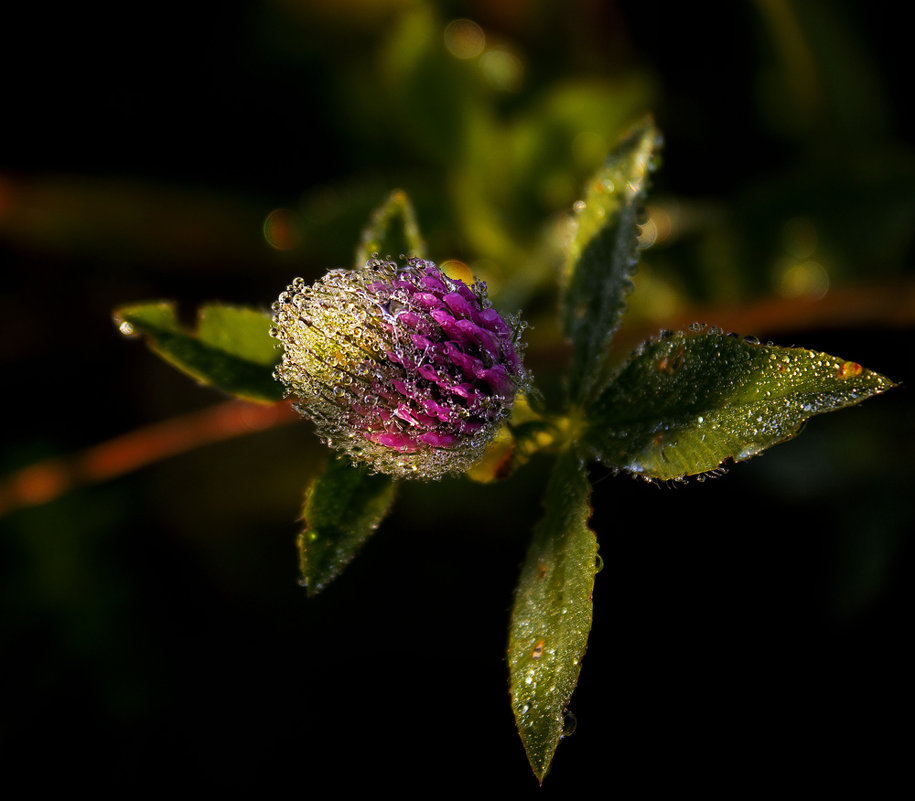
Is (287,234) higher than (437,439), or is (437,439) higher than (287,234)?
(287,234)

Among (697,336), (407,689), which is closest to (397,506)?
(407,689)

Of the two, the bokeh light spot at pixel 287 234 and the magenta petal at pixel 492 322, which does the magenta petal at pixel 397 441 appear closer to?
the magenta petal at pixel 492 322

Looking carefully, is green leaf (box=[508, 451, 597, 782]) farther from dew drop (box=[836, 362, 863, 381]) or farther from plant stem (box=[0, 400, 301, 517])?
plant stem (box=[0, 400, 301, 517])

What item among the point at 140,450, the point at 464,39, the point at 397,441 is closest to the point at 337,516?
the point at 397,441

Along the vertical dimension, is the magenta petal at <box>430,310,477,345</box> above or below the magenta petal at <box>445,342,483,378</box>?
above

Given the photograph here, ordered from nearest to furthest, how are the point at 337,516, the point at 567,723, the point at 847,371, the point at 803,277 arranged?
the point at 847,371
the point at 567,723
the point at 337,516
the point at 803,277

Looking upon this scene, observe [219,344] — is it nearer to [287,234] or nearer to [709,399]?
[709,399]

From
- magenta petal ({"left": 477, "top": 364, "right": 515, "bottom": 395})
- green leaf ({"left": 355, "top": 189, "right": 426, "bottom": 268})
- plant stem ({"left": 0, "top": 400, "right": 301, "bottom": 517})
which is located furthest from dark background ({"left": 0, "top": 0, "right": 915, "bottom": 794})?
magenta petal ({"left": 477, "top": 364, "right": 515, "bottom": 395})

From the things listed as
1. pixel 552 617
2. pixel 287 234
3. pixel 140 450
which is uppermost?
pixel 287 234
